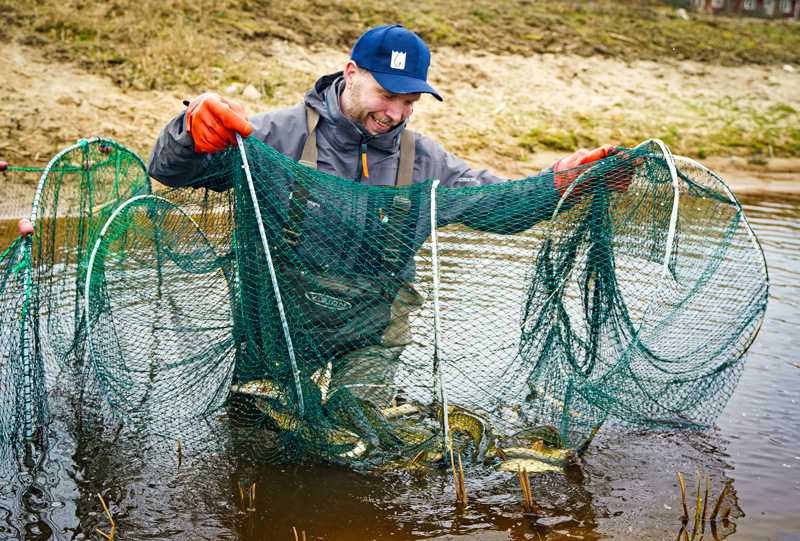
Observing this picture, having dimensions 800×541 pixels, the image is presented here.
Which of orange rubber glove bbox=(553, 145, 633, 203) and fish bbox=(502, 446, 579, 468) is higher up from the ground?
orange rubber glove bbox=(553, 145, 633, 203)

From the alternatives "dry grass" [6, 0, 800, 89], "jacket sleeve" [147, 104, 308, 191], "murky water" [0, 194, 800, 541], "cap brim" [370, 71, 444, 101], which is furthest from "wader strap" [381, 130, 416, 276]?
"dry grass" [6, 0, 800, 89]

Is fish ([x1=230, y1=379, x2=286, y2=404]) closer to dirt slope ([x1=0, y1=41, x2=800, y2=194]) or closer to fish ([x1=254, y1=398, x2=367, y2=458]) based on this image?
fish ([x1=254, y1=398, x2=367, y2=458])

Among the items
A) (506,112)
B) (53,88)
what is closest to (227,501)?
(53,88)

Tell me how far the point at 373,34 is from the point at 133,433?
2562 millimetres

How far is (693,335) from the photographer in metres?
3.84

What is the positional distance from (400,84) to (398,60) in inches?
4.7

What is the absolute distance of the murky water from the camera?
10.5 ft

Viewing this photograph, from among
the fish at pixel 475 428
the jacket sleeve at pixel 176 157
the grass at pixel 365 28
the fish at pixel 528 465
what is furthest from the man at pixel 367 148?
the grass at pixel 365 28

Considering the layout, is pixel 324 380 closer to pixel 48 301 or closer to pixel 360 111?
pixel 360 111

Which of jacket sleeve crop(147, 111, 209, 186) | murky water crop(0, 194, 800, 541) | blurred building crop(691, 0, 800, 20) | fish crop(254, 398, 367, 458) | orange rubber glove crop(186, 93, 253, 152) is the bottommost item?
murky water crop(0, 194, 800, 541)

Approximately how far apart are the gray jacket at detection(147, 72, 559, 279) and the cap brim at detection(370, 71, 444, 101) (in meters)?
0.25

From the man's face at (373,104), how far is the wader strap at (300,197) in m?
0.22

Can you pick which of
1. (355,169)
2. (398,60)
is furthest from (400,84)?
(355,169)

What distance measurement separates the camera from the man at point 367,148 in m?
3.34
